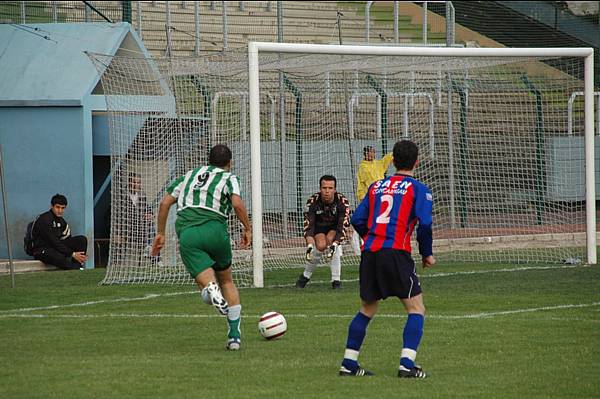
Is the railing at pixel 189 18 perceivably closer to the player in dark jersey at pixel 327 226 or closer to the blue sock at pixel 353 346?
the player in dark jersey at pixel 327 226

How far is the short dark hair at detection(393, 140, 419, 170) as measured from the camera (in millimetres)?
9094

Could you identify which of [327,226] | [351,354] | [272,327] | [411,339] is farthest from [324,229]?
[411,339]

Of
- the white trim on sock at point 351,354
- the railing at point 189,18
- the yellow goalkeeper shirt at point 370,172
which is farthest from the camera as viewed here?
the railing at point 189,18

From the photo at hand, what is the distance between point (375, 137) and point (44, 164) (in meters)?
6.38

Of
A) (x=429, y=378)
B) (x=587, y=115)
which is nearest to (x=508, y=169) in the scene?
(x=587, y=115)

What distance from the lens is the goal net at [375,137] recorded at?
60.9ft

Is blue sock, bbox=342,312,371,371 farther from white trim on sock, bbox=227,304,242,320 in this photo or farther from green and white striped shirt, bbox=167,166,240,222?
green and white striped shirt, bbox=167,166,240,222

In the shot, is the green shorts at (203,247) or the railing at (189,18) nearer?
the green shorts at (203,247)

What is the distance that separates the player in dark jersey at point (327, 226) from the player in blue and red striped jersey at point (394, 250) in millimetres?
6791

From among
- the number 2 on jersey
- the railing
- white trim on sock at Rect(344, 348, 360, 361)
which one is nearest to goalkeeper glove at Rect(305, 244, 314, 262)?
the number 2 on jersey

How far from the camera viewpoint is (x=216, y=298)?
1024 centimetres

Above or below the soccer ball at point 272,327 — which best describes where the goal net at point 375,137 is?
above

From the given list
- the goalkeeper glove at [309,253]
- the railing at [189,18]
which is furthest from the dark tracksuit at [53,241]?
the goalkeeper glove at [309,253]

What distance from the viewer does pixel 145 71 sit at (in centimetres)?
1922
